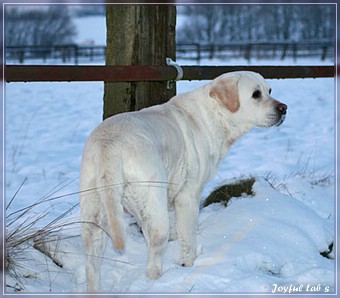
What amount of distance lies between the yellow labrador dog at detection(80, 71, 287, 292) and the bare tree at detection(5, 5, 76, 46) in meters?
14.8

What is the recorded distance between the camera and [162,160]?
4016 millimetres

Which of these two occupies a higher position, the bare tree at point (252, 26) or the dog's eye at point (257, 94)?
the dog's eye at point (257, 94)

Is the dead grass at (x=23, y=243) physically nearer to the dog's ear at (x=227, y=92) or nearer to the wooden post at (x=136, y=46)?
the wooden post at (x=136, y=46)

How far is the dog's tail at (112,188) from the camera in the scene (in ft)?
11.5

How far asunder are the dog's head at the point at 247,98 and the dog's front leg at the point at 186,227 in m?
0.76

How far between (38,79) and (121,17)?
1.18 metres

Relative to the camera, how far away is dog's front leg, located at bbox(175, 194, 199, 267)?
443 centimetres

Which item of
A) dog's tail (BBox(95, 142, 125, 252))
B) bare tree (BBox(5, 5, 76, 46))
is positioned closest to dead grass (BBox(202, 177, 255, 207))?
dog's tail (BBox(95, 142, 125, 252))

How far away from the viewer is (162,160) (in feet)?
13.2

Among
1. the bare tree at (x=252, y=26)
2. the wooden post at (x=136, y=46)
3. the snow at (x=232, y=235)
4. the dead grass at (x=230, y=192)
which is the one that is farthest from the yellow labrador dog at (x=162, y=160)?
the bare tree at (x=252, y=26)

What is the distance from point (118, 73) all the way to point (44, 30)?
21698 millimetres

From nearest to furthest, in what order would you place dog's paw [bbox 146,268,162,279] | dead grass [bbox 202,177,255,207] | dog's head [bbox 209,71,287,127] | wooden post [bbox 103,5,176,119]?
dog's paw [bbox 146,268,162,279] → dog's head [bbox 209,71,287,127] → wooden post [bbox 103,5,176,119] → dead grass [bbox 202,177,255,207]

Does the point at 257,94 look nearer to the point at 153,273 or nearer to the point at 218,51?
the point at 153,273

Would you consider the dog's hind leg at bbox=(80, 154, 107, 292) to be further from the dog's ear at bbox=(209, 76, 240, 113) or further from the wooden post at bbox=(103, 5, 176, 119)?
the wooden post at bbox=(103, 5, 176, 119)
